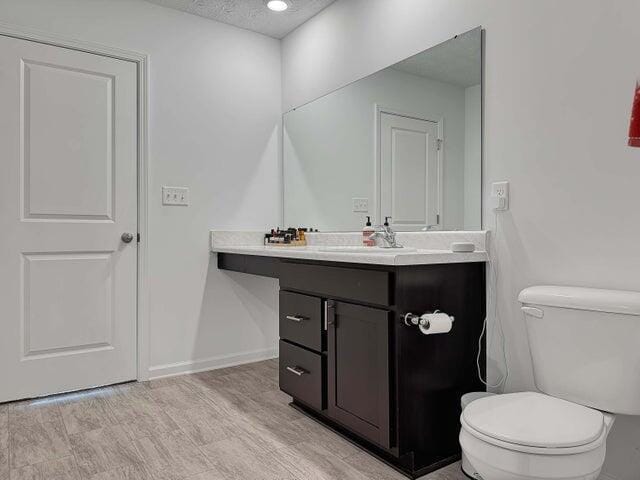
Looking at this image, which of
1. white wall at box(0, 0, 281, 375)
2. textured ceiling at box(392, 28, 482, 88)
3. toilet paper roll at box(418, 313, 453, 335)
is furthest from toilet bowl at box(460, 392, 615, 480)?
white wall at box(0, 0, 281, 375)

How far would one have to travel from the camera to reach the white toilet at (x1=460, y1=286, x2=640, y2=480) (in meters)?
1.13

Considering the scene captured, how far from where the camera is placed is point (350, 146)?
270 centimetres

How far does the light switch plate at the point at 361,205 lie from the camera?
2.55 m

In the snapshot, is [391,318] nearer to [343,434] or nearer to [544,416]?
[544,416]

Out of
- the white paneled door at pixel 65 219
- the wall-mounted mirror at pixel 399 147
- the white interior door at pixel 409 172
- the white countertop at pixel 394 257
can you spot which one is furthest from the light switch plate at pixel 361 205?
the white paneled door at pixel 65 219

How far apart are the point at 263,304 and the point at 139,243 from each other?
37.5 inches

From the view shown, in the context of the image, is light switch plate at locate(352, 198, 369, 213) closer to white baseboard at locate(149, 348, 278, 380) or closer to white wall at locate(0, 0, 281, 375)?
white wall at locate(0, 0, 281, 375)

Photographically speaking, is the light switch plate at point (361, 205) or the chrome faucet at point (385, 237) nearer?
the chrome faucet at point (385, 237)

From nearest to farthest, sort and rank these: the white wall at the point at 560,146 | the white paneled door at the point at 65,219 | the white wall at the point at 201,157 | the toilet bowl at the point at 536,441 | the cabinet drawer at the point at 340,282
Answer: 1. the toilet bowl at the point at 536,441
2. the white wall at the point at 560,146
3. the cabinet drawer at the point at 340,282
4. the white paneled door at the point at 65,219
5. the white wall at the point at 201,157

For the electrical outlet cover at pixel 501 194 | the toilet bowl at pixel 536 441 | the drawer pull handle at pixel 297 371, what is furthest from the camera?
the drawer pull handle at pixel 297 371

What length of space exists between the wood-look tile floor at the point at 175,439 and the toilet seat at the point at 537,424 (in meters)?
0.46

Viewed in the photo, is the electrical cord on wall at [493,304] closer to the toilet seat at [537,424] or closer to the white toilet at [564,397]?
the white toilet at [564,397]

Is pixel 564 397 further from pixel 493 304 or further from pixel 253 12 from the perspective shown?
pixel 253 12

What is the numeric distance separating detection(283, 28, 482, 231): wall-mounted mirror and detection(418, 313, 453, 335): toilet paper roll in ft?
1.80
